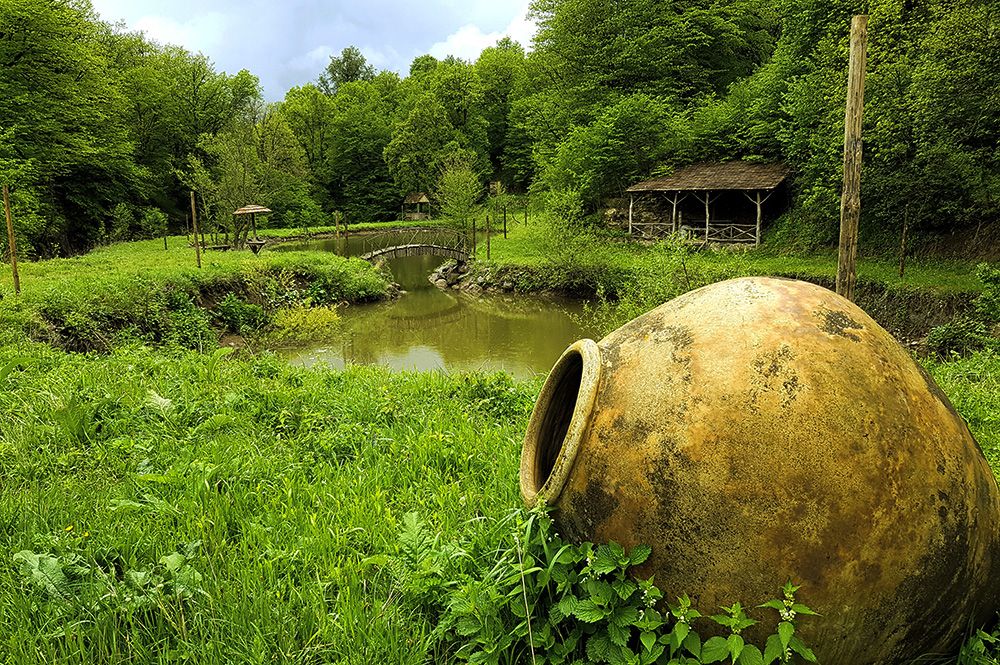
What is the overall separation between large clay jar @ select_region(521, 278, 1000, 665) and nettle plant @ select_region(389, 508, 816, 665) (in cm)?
8

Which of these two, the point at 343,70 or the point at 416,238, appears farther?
the point at 343,70

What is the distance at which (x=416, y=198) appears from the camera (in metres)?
50.7

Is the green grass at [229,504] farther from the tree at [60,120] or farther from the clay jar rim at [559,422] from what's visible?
the tree at [60,120]

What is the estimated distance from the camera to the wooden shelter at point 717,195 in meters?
21.9

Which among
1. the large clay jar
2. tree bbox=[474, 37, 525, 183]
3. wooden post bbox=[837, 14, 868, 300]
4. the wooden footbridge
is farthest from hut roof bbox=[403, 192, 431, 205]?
the large clay jar

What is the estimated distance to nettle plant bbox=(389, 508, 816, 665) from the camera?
195cm

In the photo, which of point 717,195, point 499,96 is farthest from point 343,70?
point 717,195

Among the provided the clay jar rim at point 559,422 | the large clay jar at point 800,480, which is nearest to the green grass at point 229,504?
the clay jar rim at point 559,422

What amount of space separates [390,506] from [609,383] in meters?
1.74

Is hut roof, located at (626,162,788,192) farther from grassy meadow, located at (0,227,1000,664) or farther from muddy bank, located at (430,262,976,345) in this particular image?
grassy meadow, located at (0,227,1000,664)

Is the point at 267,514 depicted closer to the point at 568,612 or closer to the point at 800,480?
the point at 568,612

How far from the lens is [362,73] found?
73375 millimetres

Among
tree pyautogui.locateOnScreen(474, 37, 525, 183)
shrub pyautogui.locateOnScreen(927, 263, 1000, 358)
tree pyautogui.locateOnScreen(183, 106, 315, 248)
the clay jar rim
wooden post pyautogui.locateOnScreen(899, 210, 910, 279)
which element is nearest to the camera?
the clay jar rim

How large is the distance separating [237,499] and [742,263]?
18806 mm
